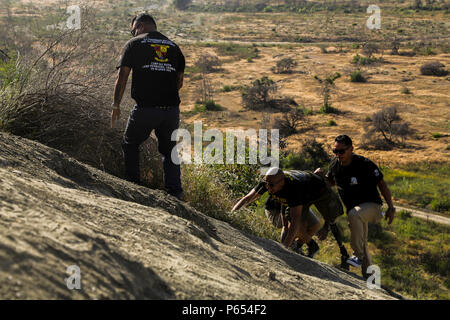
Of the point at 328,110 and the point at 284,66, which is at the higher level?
the point at 284,66

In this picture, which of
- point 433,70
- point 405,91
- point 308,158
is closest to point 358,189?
point 308,158

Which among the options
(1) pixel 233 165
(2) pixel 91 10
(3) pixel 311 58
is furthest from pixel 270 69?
(2) pixel 91 10

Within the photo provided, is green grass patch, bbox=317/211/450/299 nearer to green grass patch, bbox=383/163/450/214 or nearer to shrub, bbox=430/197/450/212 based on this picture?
shrub, bbox=430/197/450/212

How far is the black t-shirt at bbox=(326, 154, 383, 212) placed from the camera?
14.9 feet

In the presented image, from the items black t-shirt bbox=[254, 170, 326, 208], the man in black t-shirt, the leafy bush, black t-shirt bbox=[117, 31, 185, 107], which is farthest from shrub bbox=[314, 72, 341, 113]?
black t-shirt bbox=[117, 31, 185, 107]

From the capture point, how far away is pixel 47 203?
276cm

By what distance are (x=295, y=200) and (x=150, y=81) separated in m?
1.77

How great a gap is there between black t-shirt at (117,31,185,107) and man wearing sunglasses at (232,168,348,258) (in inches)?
49.7

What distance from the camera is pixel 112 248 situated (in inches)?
94.6

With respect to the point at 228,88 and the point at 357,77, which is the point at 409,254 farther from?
the point at 357,77

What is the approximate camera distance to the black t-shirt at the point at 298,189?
173 inches

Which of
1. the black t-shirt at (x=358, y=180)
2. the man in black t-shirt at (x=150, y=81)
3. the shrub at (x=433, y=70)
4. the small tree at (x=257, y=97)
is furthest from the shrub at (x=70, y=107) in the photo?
the shrub at (x=433, y=70)

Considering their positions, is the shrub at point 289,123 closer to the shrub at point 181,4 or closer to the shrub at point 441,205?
the shrub at point 441,205

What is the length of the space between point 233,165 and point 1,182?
27.2 ft
